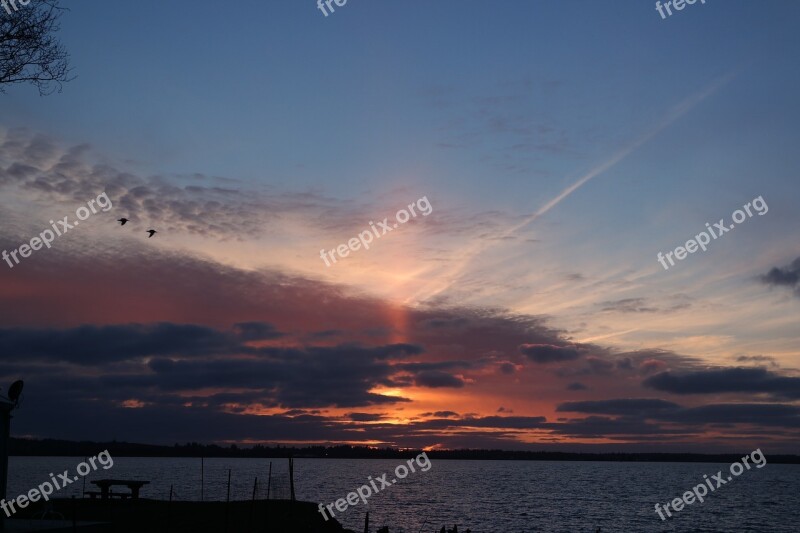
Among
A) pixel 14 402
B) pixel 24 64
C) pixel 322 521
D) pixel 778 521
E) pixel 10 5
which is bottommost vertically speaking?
pixel 778 521

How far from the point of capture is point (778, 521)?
93.1m

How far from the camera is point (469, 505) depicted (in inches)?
4058

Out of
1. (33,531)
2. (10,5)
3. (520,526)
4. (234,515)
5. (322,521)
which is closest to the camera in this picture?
(10,5)

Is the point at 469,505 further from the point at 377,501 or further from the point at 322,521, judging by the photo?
the point at 322,521

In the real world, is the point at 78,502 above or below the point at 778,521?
above

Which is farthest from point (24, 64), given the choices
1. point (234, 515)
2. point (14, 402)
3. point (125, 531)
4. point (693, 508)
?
point (693, 508)

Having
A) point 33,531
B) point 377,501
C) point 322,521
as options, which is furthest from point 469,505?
point 33,531

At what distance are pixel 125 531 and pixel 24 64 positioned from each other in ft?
75.8

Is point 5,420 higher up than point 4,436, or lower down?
higher up

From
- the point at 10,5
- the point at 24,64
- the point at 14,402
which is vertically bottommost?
the point at 14,402

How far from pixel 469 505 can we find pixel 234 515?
66118 millimetres

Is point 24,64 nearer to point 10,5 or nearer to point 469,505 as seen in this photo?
point 10,5

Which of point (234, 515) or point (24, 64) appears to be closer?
point (24, 64)

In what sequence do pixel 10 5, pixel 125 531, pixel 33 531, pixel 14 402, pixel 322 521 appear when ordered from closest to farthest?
pixel 10 5, pixel 33 531, pixel 14 402, pixel 125 531, pixel 322 521
